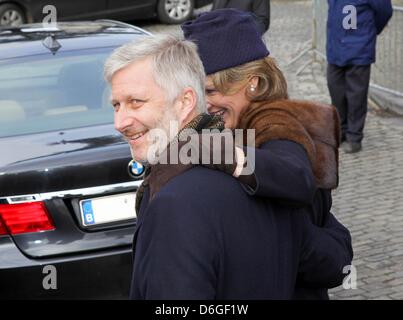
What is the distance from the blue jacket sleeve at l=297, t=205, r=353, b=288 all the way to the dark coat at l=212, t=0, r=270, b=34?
6.23 metres

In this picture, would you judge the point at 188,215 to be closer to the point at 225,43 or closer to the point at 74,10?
the point at 225,43

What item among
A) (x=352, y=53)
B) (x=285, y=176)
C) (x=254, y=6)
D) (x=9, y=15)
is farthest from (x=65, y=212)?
(x=9, y=15)

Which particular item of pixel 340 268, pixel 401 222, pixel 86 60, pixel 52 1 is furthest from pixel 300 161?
pixel 52 1

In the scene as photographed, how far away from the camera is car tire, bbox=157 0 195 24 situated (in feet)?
56.5

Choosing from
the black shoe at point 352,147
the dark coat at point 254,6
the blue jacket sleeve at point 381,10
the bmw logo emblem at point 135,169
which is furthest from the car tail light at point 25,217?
the dark coat at point 254,6

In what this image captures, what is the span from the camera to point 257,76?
2.30 metres

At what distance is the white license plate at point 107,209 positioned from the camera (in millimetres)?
4047

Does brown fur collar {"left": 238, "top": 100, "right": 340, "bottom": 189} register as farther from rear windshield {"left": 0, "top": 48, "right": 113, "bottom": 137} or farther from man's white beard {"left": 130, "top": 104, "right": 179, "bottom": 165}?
rear windshield {"left": 0, "top": 48, "right": 113, "bottom": 137}

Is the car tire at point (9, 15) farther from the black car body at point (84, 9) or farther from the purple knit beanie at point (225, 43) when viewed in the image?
the purple knit beanie at point (225, 43)

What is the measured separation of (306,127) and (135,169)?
193 cm

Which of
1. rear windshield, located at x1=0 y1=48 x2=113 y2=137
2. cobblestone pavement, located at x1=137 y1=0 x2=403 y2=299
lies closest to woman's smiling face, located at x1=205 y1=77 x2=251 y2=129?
rear windshield, located at x1=0 y1=48 x2=113 y2=137

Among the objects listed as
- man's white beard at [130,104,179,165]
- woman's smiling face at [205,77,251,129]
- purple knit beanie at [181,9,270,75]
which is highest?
purple knit beanie at [181,9,270,75]

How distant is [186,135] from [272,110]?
0.37m

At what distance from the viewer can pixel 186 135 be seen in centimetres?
196
